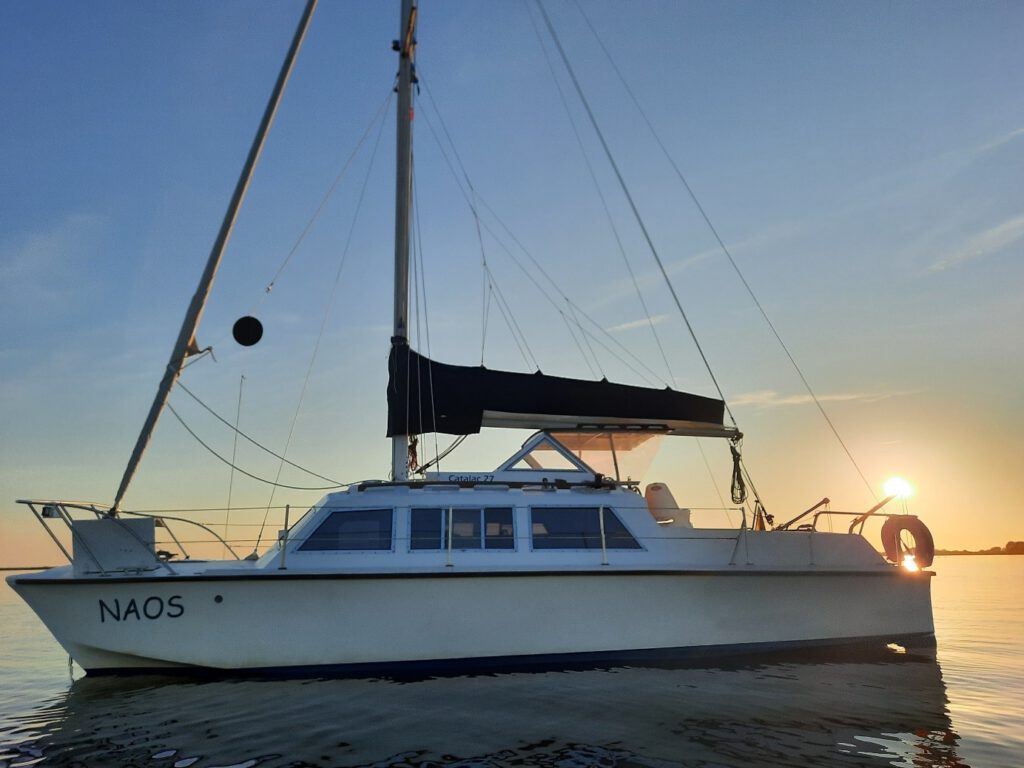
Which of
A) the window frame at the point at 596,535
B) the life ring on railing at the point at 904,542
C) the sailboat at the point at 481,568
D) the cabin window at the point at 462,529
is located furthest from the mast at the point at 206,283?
the life ring on railing at the point at 904,542

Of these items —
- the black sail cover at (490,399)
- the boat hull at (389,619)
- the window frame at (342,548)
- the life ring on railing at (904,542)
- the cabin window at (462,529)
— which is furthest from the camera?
the life ring on railing at (904,542)

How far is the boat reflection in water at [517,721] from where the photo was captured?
6215mm

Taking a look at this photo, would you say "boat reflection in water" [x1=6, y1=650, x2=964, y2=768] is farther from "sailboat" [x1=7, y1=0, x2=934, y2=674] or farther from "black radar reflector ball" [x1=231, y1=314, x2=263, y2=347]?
"black radar reflector ball" [x1=231, y1=314, x2=263, y2=347]

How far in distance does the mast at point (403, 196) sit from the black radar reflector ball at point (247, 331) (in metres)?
2.00

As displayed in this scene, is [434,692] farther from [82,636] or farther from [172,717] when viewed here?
[82,636]

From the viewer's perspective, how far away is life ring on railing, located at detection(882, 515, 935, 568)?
11.5 meters

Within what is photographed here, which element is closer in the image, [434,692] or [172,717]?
[172,717]

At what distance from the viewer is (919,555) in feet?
37.8

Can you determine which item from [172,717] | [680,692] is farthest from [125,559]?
[680,692]

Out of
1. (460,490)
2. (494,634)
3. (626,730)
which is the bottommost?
(626,730)

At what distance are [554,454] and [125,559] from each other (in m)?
6.29

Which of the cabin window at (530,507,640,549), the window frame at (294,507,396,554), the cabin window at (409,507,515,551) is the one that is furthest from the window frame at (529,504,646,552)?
the window frame at (294,507,396,554)

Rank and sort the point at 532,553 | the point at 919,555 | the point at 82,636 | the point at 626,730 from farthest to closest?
the point at 919,555
the point at 532,553
the point at 82,636
the point at 626,730

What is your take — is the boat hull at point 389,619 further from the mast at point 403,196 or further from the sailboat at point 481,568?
the mast at point 403,196
